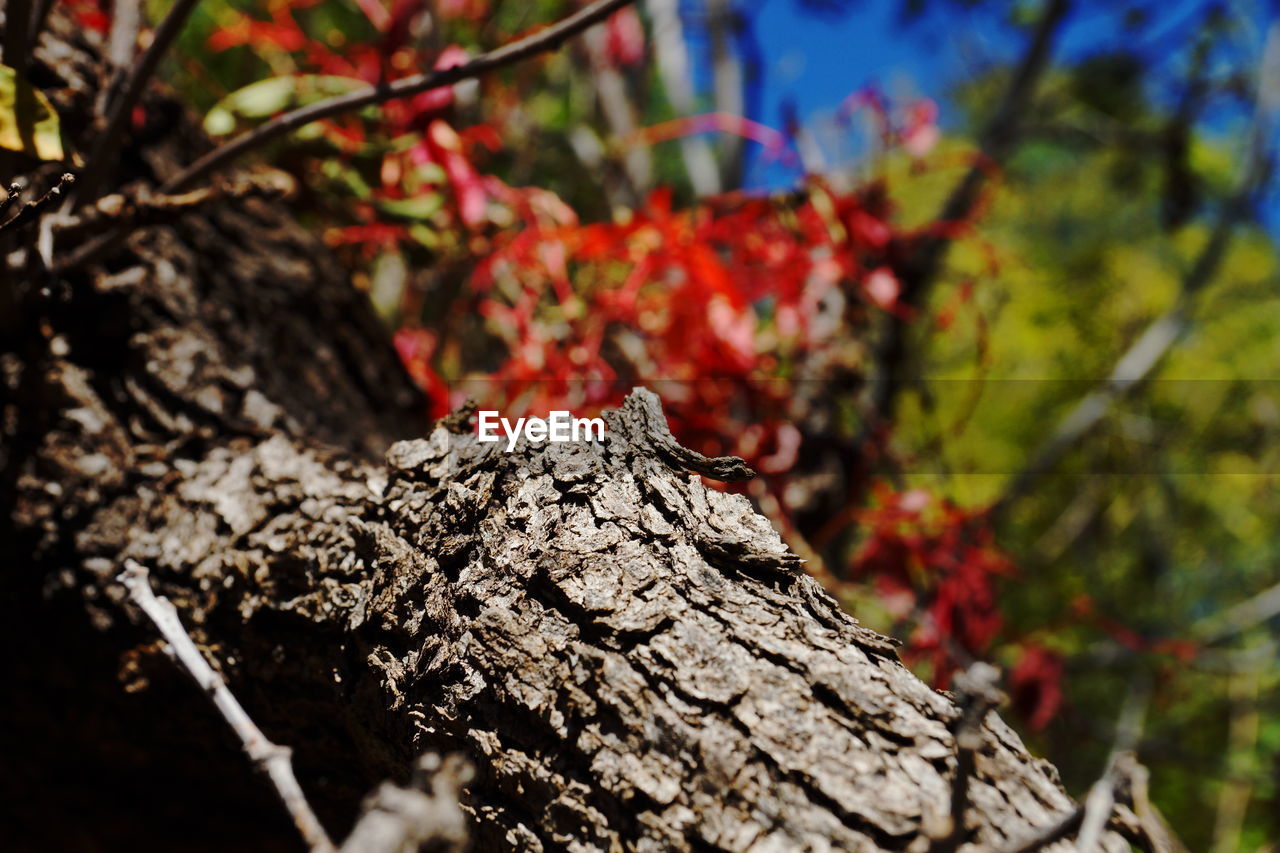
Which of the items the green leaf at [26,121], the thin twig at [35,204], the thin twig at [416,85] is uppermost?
the thin twig at [416,85]

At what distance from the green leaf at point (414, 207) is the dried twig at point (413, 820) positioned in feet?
2.86

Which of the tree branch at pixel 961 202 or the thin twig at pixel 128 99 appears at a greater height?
the tree branch at pixel 961 202

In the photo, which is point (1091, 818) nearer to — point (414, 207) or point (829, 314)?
point (414, 207)

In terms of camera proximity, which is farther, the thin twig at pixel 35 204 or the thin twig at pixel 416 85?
the thin twig at pixel 416 85

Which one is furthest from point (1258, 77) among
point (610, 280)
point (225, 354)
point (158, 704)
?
point (158, 704)

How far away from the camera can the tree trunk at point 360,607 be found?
1.25ft

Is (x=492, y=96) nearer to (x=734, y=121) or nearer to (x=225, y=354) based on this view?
(x=734, y=121)

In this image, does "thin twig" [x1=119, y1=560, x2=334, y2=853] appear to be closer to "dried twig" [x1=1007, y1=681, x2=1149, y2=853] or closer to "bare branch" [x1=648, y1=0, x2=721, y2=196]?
"dried twig" [x1=1007, y1=681, x2=1149, y2=853]

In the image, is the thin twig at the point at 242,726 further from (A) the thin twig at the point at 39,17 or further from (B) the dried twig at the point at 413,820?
(A) the thin twig at the point at 39,17

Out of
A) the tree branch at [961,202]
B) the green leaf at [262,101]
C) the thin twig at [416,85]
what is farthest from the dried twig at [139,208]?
the tree branch at [961,202]

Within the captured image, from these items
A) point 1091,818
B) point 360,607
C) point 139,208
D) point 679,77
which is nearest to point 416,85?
point 139,208

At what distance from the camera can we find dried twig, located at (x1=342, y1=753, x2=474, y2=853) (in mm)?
260

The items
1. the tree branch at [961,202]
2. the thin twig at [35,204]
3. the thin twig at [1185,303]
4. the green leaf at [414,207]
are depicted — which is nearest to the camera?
the thin twig at [35,204]

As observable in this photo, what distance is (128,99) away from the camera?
59cm
